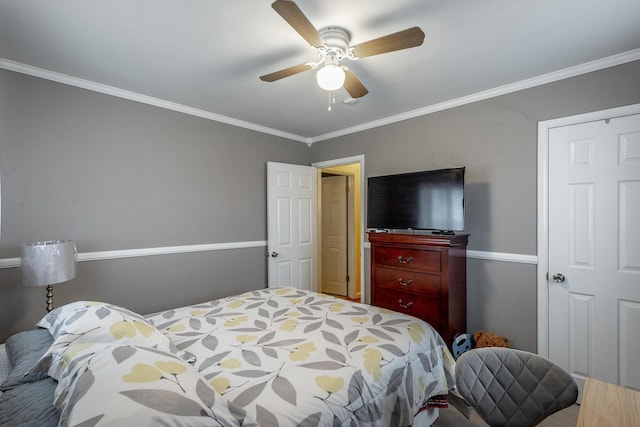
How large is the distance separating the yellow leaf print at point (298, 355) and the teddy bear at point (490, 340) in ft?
6.25

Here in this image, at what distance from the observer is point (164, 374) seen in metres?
0.91

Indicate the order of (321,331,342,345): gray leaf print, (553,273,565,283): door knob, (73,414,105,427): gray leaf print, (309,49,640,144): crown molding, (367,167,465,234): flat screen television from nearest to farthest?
(73,414,105,427): gray leaf print, (321,331,342,345): gray leaf print, (309,49,640,144): crown molding, (553,273,565,283): door knob, (367,167,465,234): flat screen television

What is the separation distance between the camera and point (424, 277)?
8.42ft

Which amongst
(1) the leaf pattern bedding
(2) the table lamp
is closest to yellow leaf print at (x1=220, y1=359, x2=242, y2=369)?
(1) the leaf pattern bedding

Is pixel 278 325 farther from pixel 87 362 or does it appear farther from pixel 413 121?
pixel 413 121

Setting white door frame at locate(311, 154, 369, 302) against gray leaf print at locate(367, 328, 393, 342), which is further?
white door frame at locate(311, 154, 369, 302)

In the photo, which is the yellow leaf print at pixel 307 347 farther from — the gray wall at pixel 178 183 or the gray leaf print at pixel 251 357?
the gray wall at pixel 178 183

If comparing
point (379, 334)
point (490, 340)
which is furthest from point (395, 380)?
point (490, 340)

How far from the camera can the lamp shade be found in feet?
6.13

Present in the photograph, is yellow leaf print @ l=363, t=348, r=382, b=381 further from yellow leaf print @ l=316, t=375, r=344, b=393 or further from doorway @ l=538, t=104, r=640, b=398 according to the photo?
doorway @ l=538, t=104, r=640, b=398


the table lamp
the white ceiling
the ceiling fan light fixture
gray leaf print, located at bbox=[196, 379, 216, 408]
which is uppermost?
the white ceiling

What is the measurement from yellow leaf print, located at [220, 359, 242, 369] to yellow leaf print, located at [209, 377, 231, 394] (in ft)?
0.31

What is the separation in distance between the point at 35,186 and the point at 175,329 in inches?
68.1

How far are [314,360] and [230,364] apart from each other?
0.37 m
